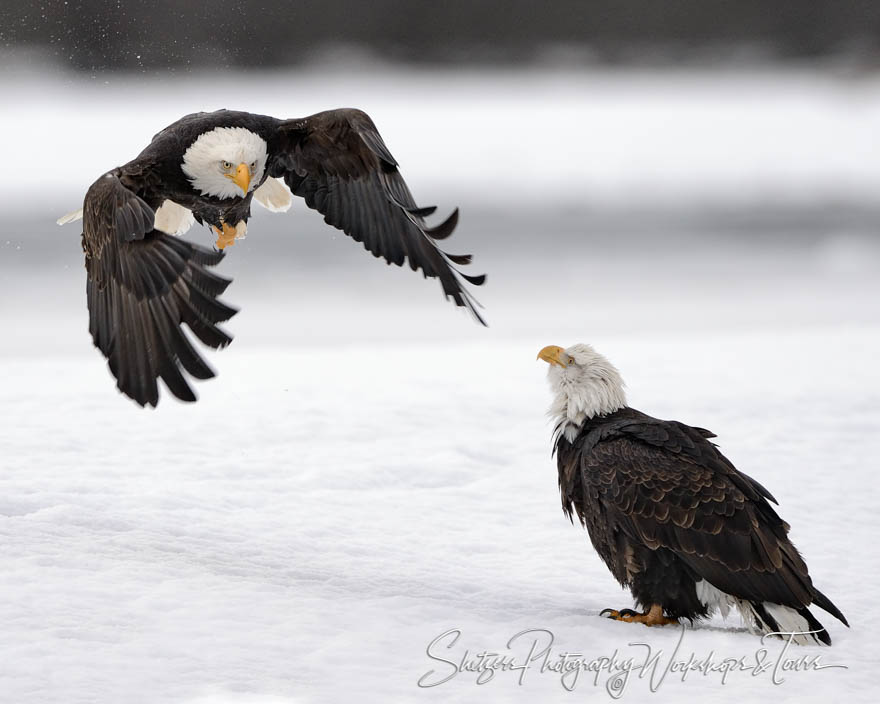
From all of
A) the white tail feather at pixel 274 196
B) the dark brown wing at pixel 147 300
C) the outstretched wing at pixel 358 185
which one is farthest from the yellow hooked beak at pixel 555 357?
the white tail feather at pixel 274 196

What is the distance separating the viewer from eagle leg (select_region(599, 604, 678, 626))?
9.13 feet

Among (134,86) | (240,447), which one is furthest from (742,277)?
(134,86)

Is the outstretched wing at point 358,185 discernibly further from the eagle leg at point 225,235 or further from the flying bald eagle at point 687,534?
the flying bald eagle at point 687,534

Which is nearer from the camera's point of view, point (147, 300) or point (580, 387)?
point (147, 300)

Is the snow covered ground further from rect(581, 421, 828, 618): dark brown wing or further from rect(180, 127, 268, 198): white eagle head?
rect(180, 127, 268, 198): white eagle head

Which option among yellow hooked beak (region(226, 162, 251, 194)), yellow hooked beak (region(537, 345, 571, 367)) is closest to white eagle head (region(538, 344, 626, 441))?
yellow hooked beak (region(537, 345, 571, 367))

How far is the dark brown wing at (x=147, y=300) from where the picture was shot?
2.37 metres

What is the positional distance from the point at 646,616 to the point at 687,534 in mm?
218

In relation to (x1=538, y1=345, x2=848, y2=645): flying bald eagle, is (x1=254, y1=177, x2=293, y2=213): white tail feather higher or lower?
higher

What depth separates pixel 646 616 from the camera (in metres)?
2.80

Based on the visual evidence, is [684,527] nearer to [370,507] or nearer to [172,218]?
[370,507]

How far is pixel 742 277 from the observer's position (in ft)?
25.3

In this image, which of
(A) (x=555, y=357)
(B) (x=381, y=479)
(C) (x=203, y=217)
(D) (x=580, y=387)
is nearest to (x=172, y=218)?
(C) (x=203, y=217)

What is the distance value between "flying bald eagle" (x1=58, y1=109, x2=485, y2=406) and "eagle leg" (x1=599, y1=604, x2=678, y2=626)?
0.79 m
